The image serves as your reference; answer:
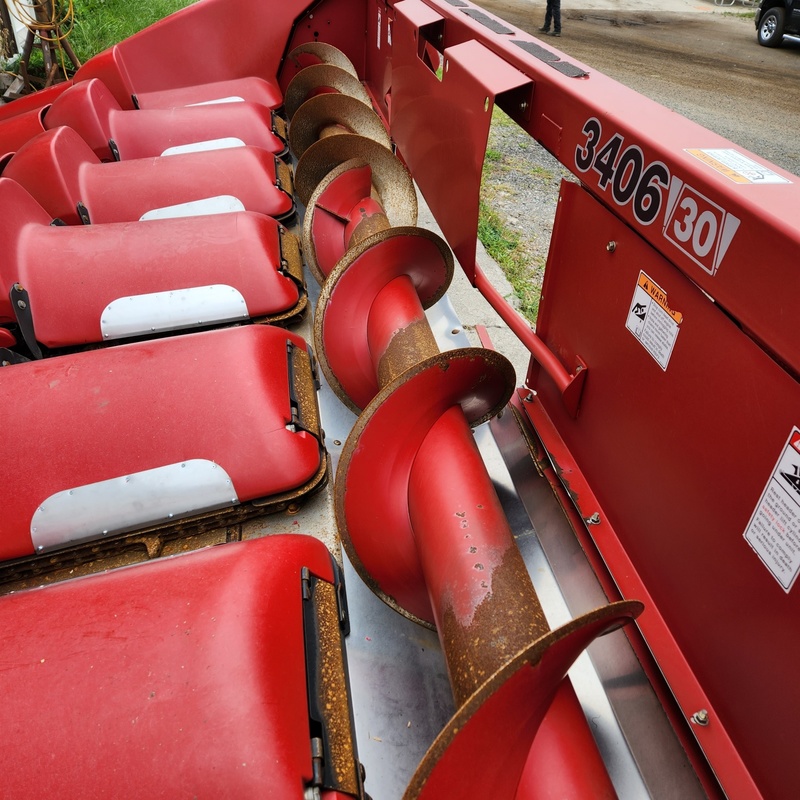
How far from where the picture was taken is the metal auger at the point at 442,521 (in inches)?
30.2

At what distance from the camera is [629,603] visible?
758 millimetres

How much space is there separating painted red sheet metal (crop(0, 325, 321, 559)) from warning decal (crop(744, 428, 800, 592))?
3.38 feet

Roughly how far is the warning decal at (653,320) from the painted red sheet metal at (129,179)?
6.00 ft

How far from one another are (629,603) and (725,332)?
19.1 inches

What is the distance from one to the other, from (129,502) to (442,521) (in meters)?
0.75

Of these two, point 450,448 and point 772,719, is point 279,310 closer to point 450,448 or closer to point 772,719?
point 450,448

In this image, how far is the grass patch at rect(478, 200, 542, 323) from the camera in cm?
316

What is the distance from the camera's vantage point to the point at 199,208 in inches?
98.0

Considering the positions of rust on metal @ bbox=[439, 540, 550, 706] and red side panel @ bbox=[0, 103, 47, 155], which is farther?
red side panel @ bbox=[0, 103, 47, 155]

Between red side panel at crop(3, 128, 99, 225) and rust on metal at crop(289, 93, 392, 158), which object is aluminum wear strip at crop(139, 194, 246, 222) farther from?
rust on metal at crop(289, 93, 392, 158)

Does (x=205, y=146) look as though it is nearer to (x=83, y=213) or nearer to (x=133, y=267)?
(x=83, y=213)

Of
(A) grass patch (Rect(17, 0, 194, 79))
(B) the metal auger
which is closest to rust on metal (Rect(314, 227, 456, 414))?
(B) the metal auger

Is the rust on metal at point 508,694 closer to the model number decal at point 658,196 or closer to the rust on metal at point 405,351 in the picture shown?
the model number decal at point 658,196

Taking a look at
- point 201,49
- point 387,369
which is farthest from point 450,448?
point 201,49
